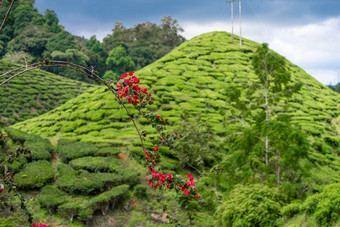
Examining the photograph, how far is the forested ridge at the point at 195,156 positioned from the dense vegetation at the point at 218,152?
3cm

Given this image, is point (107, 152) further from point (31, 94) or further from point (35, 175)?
point (31, 94)

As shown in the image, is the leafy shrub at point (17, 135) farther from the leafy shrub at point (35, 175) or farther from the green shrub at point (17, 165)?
the leafy shrub at point (35, 175)

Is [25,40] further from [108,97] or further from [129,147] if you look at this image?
[129,147]

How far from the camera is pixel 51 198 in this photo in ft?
28.2

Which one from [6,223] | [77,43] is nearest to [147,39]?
[77,43]

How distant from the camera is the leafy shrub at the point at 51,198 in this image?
27.8ft

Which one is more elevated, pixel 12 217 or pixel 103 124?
pixel 103 124

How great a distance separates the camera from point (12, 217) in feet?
24.8

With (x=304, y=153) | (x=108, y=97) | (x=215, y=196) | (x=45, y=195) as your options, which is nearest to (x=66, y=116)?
(x=108, y=97)

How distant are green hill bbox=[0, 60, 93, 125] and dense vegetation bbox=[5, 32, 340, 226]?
645cm

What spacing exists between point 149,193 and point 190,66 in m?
16.0

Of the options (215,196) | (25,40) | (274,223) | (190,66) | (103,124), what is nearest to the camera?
(274,223)

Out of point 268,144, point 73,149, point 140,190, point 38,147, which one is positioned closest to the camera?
point 268,144

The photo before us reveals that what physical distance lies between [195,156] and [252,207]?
15.9 feet
